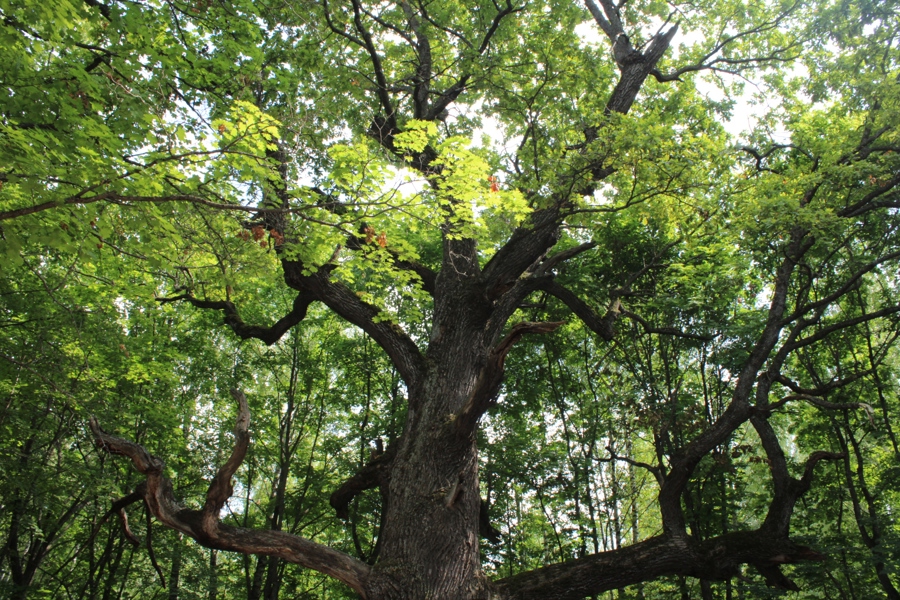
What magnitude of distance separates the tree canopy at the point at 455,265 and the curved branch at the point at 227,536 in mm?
26

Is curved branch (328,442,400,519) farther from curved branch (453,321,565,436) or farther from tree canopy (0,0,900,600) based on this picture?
curved branch (453,321,565,436)

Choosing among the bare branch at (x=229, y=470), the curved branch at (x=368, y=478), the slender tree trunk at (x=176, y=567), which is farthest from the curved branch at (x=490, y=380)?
the slender tree trunk at (x=176, y=567)

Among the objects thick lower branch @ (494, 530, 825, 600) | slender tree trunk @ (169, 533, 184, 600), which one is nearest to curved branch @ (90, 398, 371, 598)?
thick lower branch @ (494, 530, 825, 600)

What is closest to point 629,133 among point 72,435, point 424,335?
point 424,335

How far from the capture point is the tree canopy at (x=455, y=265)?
405cm

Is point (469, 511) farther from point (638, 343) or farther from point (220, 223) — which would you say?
point (638, 343)

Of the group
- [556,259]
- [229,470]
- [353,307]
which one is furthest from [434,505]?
[556,259]

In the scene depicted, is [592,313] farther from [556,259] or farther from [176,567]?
[176,567]

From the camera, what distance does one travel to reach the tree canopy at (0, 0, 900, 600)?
4051mm

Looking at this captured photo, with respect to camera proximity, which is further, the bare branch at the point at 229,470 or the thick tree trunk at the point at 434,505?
the thick tree trunk at the point at 434,505

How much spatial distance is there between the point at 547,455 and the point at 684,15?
710 cm

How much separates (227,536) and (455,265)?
11.5 ft

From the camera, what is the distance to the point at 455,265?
6.35 meters

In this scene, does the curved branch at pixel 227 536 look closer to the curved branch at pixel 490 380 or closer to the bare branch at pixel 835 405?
the curved branch at pixel 490 380
